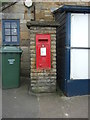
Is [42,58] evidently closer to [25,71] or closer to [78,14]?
[78,14]

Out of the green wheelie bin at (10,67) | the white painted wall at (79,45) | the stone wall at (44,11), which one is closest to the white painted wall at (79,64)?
the white painted wall at (79,45)

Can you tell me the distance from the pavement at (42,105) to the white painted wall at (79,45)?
0.72 meters

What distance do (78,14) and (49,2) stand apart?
9.10ft

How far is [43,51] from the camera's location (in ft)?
18.2

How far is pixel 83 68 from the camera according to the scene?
5512mm

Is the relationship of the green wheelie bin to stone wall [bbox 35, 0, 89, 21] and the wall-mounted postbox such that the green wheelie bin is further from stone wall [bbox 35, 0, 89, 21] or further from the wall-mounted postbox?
stone wall [bbox 35, 0, 89, 21]

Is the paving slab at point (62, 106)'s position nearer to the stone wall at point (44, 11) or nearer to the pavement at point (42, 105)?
the pavement at point (42, 105)

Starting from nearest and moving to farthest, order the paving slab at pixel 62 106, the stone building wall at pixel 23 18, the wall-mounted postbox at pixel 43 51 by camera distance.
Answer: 1. the paving slab at pixel 62 106
2. the wall-mounted postbox at pixel 43 51
3. the stone building wall at pixel 23 18

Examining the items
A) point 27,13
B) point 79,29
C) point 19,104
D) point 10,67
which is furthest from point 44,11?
point 19,104

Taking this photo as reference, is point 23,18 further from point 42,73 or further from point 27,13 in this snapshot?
point 42,73

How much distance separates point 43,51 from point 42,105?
1.60 meters

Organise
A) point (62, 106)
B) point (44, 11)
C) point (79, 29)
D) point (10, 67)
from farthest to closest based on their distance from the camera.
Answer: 1. point (44, 11)
2. point (10, 67)
3. point (79, 29)
4. point (62, 106)

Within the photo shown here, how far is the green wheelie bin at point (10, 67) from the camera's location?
20.1 feet

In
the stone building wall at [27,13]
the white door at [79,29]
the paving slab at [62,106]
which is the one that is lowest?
the paving slab at [62,106]
